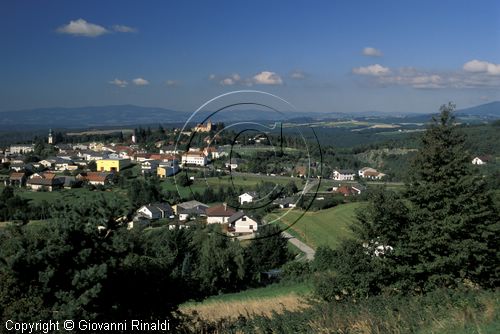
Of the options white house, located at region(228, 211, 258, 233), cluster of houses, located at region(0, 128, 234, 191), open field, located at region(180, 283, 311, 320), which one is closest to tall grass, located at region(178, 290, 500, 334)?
open field, located at region(180, 283, 311, 320)

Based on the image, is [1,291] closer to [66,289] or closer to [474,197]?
[66,289]

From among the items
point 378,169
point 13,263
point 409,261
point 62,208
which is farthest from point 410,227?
point 378,169

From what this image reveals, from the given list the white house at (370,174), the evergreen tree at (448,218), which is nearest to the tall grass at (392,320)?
the evergreen tree at (448,218)

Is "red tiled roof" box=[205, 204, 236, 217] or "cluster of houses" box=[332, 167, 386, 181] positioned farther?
"cluster of houses" box=[332, 167, 386, 181]

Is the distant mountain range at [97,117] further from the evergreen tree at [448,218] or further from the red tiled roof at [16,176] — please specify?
the evergreen tree at [448,218]

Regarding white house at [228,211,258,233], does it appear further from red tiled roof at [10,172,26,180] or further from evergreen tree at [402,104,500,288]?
red tiled roof at [10,172,26,180]

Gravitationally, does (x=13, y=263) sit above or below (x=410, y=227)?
above
